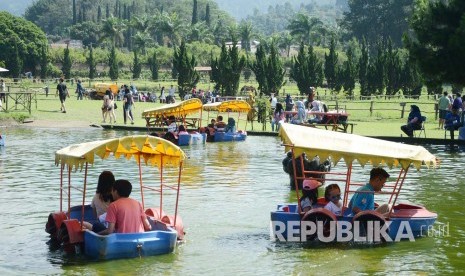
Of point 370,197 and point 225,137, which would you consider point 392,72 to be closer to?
point 225,137

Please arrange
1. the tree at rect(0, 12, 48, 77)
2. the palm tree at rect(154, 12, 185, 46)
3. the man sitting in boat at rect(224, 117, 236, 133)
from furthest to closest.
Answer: the palm tree at rect(154, 12, 185, 46) → the tree at rect(0, 12, 48, 77) → the man sitting in boat at rect(224, 117, 236, 133)

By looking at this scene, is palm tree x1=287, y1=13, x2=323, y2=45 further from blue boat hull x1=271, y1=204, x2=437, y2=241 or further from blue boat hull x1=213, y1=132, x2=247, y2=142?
blue boat hull x1=271, y1=204, x2=437, y2=241

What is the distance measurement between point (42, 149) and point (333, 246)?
17.7m

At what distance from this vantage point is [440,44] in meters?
32.7

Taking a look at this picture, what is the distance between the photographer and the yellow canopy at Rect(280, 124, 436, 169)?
14.8 m

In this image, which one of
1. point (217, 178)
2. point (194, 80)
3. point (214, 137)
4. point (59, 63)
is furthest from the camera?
point (59, 63)

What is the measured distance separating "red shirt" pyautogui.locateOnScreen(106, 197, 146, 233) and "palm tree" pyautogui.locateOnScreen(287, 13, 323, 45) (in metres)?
120

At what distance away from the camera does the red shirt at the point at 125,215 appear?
1384 cm

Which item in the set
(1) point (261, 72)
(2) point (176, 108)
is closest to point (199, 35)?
(1) point (261, 72)

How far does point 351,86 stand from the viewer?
2680 inches

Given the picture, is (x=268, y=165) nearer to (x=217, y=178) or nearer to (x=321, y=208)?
(x=217, y=178)

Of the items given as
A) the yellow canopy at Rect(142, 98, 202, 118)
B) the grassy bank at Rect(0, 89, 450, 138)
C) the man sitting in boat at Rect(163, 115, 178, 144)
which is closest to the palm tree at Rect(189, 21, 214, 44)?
the grassy bank at Rect(0, 89, 450, 138)

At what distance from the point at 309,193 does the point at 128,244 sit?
10.9 feet

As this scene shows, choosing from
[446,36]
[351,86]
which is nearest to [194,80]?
[351,86]
